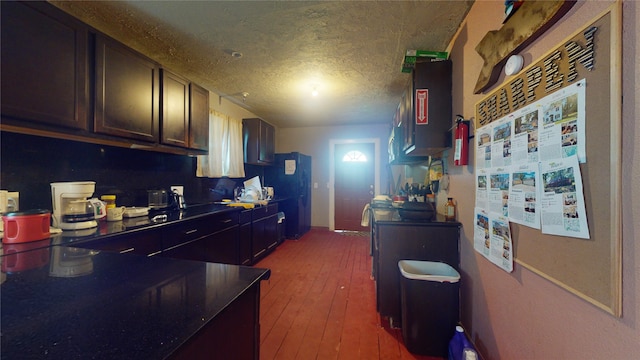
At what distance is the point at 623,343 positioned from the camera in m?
0.69

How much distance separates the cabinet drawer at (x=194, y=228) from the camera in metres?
1.81

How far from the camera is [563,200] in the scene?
0.87 m

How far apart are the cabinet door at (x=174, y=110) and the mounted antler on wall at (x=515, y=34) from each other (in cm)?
258

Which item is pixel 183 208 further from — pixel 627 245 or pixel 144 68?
pixel 627 245

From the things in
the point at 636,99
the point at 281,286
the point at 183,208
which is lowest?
the point at 281,286

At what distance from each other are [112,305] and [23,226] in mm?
1226

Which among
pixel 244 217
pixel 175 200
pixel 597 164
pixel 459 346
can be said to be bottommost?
pixel 459 346

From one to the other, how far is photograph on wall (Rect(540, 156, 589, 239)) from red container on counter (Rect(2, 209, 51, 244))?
2.52 m

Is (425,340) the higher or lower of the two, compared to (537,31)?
lower

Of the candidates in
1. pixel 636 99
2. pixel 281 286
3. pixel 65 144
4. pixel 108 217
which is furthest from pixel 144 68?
pixel 636 99

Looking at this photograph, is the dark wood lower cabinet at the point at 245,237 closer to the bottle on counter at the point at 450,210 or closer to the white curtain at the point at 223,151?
the white curtain at the point at 223,151

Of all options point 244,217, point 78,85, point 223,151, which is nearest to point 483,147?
point 244,217

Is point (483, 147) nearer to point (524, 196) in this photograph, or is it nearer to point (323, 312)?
point (524, 196)

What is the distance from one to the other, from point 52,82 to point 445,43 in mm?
2971
